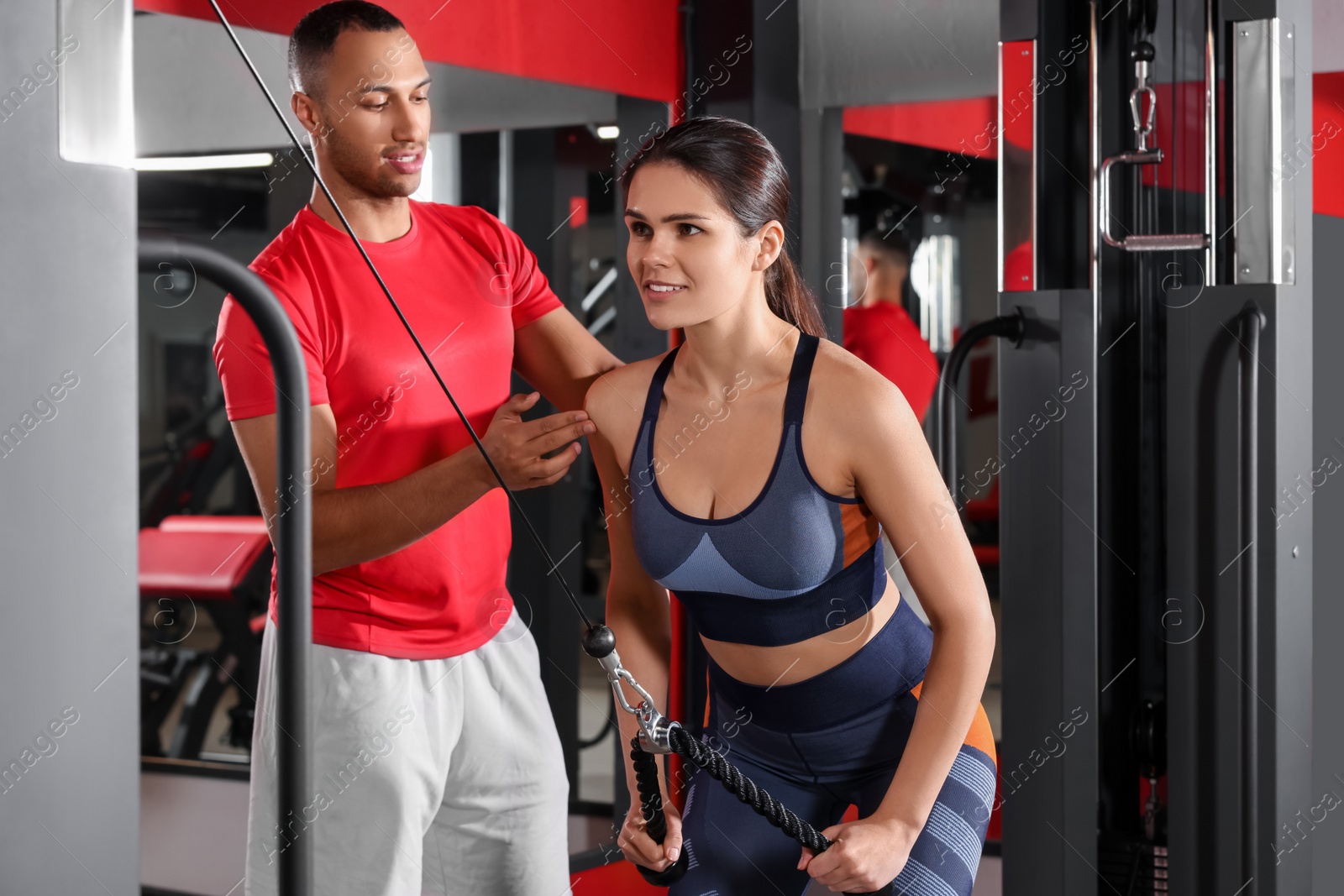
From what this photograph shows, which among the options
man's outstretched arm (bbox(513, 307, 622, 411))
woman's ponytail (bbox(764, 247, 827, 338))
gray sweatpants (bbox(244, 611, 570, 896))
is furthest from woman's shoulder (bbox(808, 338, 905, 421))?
gray sweatpants (bbox(244, 611, 570, 896))

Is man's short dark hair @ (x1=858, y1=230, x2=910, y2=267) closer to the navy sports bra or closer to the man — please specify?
the man

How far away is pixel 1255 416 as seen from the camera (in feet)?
7.50

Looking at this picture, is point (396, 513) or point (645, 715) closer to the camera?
point (645, 715)

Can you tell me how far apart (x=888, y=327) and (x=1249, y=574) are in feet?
5.02

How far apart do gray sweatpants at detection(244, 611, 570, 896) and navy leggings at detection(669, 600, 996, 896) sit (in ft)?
1.05

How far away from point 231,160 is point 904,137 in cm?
183

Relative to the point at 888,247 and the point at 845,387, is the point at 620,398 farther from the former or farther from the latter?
the point at 888,247

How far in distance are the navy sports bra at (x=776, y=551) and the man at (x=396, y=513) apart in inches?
6.8

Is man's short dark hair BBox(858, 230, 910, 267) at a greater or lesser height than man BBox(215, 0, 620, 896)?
greater

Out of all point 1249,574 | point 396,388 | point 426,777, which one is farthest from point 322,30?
point 1249,574

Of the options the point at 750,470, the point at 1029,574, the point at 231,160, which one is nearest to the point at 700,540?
the point at 750,470

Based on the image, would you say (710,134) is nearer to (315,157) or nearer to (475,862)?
(315,157)

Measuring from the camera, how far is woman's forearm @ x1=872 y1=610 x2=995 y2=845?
1.72 meters

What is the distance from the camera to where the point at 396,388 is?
6.55 ft
